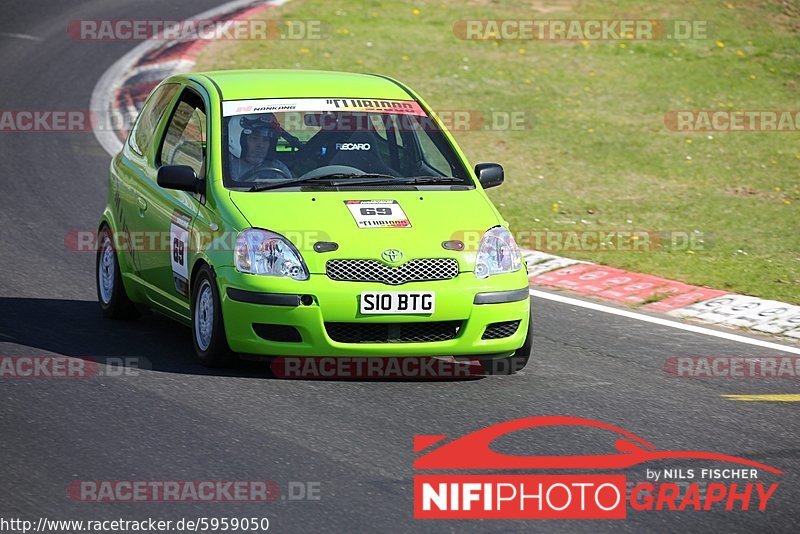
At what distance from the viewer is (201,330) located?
849 cm

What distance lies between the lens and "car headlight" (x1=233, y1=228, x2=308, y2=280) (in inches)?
314

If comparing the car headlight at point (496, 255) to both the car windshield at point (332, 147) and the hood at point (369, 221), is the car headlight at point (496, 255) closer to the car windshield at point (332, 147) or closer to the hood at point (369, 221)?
the hood at point (369, 221)

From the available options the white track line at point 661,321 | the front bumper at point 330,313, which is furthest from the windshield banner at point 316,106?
the white track line at point 661,321

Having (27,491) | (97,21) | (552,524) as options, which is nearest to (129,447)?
(27,491)

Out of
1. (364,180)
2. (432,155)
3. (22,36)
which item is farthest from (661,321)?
(22,36)

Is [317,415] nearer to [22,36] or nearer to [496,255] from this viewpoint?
[496,255]

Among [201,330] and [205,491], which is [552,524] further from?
[201,330]

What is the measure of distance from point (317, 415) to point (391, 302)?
32.9 inches

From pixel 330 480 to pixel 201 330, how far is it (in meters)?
2.35

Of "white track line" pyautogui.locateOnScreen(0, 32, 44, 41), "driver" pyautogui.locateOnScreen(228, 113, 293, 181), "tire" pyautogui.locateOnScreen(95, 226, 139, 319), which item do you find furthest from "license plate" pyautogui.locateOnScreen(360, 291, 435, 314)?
"white track line" pyautogui.locateOnScreen(0, 32, 44, 41)

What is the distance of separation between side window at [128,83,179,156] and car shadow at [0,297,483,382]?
4.04 ft

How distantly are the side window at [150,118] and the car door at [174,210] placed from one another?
247 mm

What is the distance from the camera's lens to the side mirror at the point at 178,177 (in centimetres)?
853

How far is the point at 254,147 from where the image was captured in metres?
8.89
